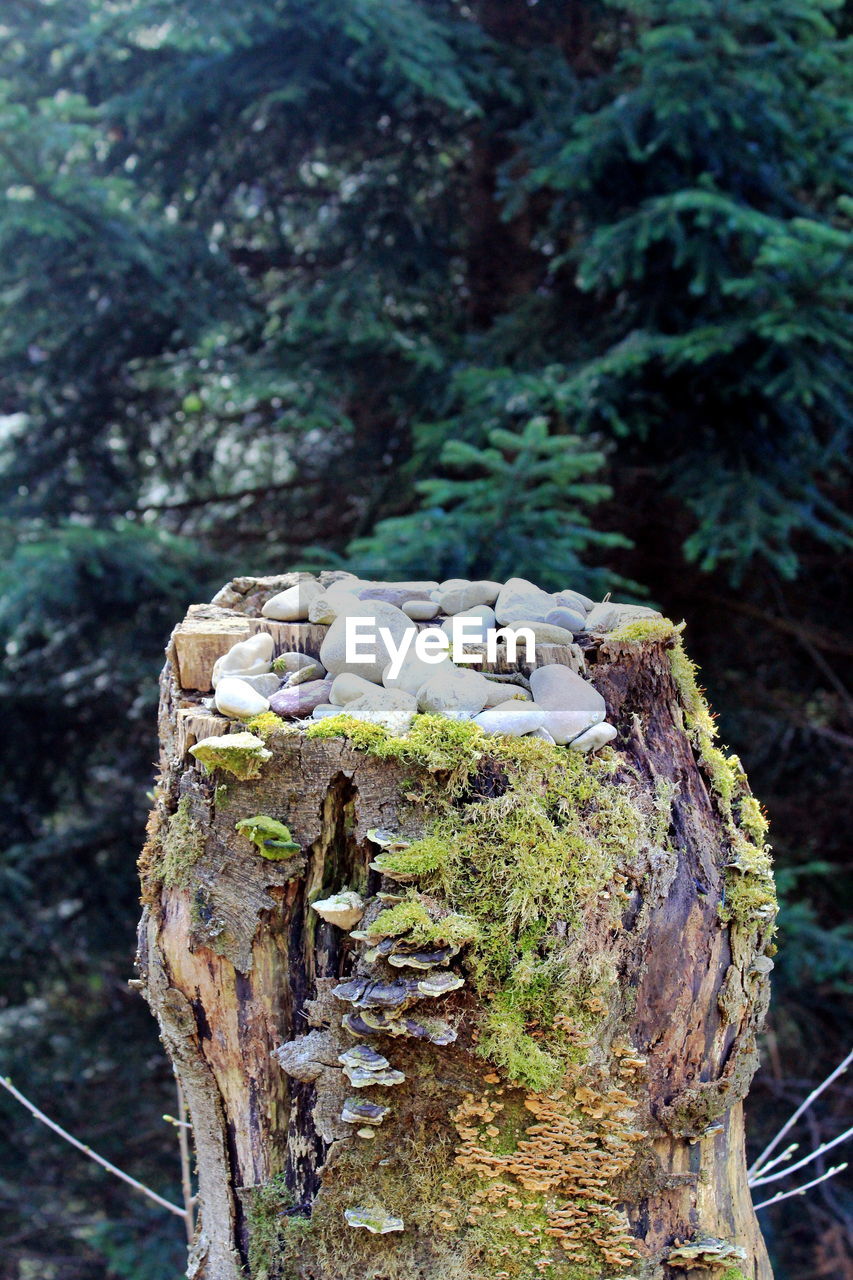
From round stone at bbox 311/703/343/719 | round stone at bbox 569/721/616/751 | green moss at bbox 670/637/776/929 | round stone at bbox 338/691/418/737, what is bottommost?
green moss at bbox 670/637/776/929

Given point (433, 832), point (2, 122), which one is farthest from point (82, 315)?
point (433, 832)

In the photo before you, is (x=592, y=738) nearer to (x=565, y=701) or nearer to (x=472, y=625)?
(x=565, y=701)

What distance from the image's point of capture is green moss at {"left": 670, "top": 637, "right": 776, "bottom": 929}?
144 cm

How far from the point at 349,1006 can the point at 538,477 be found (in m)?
2.23

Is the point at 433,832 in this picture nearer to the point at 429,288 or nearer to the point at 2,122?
the point at 2,122

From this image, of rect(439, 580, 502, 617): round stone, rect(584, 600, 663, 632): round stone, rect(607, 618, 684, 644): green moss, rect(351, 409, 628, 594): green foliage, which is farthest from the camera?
rect(351, 409, 628, 594): green foliage

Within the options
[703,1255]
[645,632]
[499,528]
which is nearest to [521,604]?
[645,632]

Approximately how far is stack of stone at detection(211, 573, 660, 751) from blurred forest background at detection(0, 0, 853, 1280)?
133 cm

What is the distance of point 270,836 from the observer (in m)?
1.35

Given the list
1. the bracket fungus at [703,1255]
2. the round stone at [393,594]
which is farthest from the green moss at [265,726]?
the bracket fungus at [703,1255]

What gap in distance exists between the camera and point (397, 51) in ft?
12.1

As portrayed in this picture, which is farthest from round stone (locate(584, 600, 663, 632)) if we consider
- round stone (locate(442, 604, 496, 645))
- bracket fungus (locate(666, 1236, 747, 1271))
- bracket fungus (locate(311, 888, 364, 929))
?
bracket fungus (locate(666, 1236, 747, 1271))

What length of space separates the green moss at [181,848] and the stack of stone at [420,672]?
158mm

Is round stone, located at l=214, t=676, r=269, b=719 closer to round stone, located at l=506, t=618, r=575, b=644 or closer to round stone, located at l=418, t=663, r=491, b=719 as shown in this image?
round stone, located at l=418, t=663, r=491, b=719
